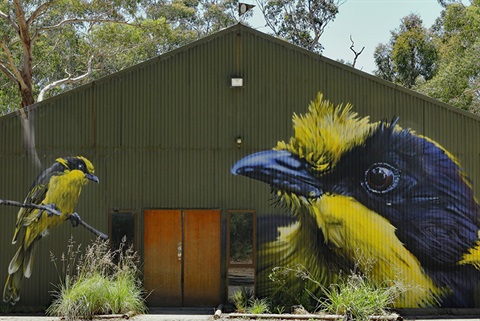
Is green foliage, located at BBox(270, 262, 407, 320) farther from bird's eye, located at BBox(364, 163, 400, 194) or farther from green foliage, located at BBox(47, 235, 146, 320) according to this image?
green foliage, located at BBox(47, 235, 146, 320)

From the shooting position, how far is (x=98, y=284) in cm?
1241

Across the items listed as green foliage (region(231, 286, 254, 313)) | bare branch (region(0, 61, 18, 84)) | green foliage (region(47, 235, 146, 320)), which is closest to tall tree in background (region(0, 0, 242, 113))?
bare branch (region(0, 61, 18, 84))

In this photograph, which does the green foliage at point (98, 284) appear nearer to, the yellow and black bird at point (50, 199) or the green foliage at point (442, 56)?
the yellow and black bird at point (50, 199)

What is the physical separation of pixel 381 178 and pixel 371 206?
0.68m

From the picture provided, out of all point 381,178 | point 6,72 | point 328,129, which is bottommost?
point 381,178

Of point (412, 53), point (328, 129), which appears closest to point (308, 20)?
point (412, 53)

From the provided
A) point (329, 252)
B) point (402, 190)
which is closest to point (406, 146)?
point (402, 190)

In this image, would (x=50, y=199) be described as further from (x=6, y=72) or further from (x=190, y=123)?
(x=6, y=72)

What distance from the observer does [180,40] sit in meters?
→ 34.9

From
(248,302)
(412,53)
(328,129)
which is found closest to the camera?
(248,302)

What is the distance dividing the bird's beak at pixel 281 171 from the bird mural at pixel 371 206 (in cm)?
2

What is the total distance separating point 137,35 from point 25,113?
1574 cm

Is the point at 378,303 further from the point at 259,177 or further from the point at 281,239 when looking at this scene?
the point at 259,177

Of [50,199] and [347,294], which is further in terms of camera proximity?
[50,199]
